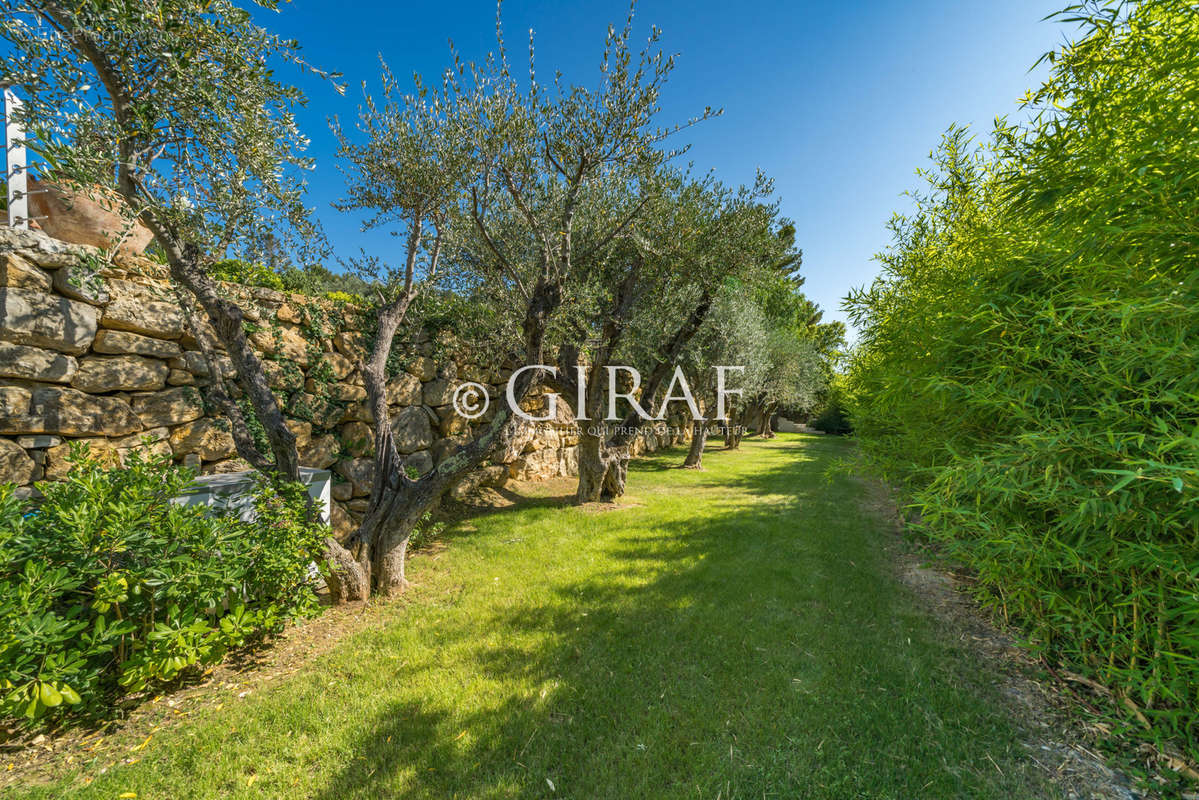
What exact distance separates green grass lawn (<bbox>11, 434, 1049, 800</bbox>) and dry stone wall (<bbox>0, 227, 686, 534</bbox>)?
2.37 meters

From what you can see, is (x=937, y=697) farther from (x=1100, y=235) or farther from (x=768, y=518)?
(x=768, y=518)

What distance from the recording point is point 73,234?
12.7 ft

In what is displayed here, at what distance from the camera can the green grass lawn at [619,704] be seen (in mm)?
2100

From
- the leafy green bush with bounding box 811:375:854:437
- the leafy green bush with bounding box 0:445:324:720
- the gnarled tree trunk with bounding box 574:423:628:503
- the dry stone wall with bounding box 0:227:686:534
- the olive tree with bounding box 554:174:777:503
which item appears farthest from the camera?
the leafy green bush with bounding box 811:375:854:437

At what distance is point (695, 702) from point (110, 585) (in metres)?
3.60

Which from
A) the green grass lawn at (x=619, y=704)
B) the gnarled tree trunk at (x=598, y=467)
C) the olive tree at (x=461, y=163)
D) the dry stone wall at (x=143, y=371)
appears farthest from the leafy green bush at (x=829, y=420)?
the dry stone wall at (x=143, y=371)

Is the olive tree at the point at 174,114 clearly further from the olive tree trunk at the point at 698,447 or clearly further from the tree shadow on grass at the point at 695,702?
the olive tree trunk at the point at 698,447

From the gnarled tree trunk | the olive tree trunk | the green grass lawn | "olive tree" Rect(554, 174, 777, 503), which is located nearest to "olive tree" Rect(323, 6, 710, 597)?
the green grass lawn

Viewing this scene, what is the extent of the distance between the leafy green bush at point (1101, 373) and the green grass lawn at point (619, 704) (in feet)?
2.96

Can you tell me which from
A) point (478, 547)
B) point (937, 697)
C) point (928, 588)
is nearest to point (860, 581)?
point (928, 588)

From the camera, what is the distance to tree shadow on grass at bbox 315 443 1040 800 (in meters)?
2.12

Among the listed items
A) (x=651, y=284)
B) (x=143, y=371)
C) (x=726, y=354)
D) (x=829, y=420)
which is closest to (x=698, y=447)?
(x=726, y=354)

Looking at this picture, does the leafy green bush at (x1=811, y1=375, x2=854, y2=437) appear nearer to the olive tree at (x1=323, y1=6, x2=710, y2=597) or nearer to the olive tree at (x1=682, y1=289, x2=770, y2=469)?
the olive tree at (x1=682, y1=289, x2=770, y2=469)

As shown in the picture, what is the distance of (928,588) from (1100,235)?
3.92 metres
